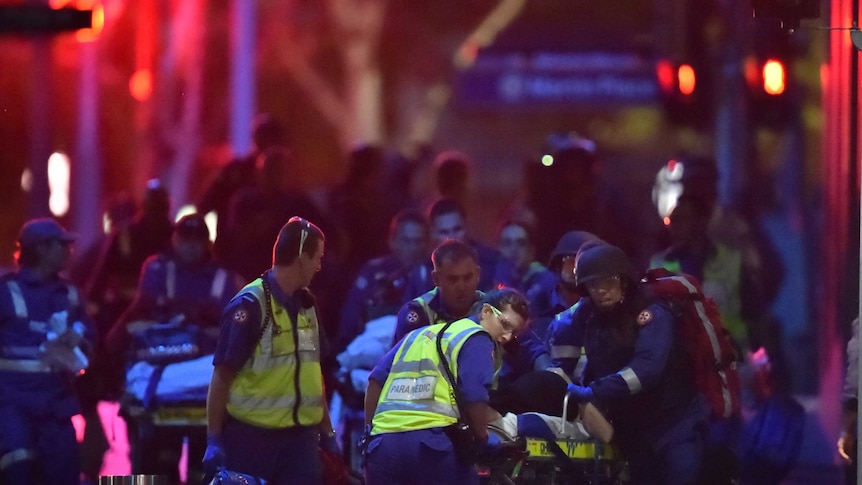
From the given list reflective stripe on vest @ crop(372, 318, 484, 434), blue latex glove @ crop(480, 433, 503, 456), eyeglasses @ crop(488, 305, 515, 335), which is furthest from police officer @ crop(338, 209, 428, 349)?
reflective stripe on vest @ crop(372, 318, 484, 434)

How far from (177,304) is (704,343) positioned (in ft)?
12.0

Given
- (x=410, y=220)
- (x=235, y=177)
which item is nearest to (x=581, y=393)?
(x=410, y=220)

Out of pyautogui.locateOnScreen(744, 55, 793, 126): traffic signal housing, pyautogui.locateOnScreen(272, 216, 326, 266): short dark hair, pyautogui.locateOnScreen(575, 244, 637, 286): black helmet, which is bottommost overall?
pyautogui.locateOnScreen(575, 244, 637, 286): black helmet

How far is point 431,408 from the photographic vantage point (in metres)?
7.43

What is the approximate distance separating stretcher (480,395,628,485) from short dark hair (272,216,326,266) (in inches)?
53.3

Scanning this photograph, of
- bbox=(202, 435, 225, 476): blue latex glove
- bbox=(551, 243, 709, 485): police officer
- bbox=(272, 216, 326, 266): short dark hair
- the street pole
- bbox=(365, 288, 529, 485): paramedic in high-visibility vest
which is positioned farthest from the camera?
the street pole

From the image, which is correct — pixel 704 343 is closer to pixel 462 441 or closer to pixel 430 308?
pixel 430 308

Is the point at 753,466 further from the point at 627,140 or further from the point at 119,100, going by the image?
the point at 119,100

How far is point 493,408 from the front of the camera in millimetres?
8602

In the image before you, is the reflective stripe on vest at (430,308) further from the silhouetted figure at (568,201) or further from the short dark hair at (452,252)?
the silhouetted figure at (568,201)

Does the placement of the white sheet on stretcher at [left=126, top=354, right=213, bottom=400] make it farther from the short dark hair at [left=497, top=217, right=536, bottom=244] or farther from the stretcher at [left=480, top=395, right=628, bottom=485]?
the stretcher at [left=480, top=395, right=628, bottom=485]

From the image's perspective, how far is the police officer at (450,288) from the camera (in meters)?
8.27

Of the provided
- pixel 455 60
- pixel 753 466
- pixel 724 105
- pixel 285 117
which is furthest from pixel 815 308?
pixel 285 117

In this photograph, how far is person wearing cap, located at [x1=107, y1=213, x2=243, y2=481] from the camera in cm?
1058
